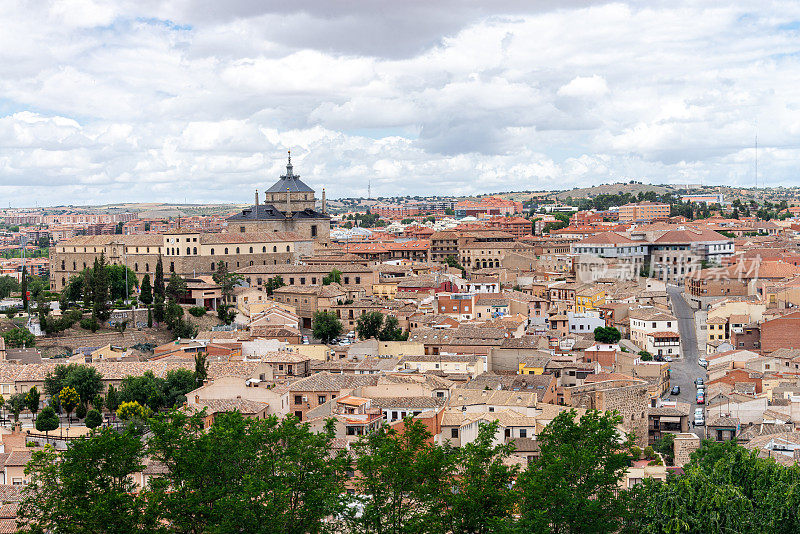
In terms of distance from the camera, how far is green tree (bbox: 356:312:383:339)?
30.4 m

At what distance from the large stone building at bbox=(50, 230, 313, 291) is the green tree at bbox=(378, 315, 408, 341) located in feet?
41.9

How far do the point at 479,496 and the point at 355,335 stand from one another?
1973 centimetres

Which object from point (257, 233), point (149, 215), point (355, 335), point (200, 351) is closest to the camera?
point (200, 351)

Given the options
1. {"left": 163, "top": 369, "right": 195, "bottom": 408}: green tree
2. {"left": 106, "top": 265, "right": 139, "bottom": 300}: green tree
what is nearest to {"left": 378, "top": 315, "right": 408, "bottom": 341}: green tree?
{"left": 163, "top": 369, "right": 195, "bottom": 408}: green tree

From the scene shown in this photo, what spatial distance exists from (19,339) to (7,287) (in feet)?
59.9

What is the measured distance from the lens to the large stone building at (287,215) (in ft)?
158

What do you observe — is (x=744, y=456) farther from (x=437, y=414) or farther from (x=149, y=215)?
(x=149, y=215)

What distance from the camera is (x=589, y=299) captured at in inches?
1422

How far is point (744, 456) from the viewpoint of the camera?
571 inches

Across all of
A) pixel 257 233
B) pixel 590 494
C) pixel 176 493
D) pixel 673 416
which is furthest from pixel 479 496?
pixel 257 233

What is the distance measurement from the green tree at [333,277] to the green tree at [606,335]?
1079cm

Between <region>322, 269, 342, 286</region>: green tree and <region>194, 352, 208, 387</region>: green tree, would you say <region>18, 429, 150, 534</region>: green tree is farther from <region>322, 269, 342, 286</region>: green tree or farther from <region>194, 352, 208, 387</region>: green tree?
<region>322, 269, 342, 286</region>: green tree

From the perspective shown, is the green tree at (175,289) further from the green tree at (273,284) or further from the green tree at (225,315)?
the green tree at (273,284)

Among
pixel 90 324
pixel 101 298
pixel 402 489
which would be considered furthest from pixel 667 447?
pixel 101 298
